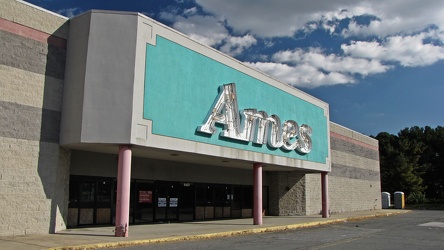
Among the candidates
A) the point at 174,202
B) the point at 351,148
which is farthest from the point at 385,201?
the point at 174,202

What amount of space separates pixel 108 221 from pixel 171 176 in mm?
4399

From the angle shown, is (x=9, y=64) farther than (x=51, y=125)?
No

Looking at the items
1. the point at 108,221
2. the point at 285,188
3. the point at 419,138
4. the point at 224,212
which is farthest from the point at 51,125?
the point at 419,138

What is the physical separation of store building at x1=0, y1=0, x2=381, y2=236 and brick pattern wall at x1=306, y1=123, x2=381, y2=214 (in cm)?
971

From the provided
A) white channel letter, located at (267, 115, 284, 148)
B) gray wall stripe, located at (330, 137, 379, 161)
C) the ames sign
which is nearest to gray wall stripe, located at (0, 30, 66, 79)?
the ames sign

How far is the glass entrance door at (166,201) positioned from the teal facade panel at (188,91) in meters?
4.77

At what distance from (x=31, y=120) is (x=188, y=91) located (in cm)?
634

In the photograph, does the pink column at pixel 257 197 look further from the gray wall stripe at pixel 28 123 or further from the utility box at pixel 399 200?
the utility box at pixel 399 200

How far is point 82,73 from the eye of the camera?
55.4 feet

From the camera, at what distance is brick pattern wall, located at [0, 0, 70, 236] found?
1548 centimetres

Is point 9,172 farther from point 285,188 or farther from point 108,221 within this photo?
point 285,188

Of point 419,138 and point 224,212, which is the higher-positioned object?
point 419,138

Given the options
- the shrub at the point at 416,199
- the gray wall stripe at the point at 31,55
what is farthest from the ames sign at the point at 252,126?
the shrub at the point at 416,199

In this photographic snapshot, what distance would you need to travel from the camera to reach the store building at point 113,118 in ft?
52.3
